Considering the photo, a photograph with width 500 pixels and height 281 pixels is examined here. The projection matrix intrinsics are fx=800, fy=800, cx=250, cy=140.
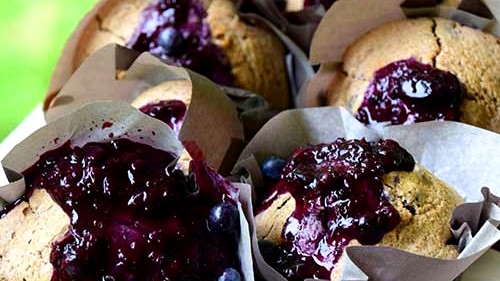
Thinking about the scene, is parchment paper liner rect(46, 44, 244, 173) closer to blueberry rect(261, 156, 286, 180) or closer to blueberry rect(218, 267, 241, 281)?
blueberry rect(261, 156, 286, 180)

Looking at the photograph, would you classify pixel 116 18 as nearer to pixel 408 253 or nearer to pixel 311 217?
pixel 311 217

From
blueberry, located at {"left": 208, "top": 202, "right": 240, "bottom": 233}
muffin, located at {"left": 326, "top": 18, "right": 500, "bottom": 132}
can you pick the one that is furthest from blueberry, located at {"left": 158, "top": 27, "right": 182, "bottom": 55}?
blueberry, located at {"left": 208, "top": 202, "right": 240, "bottom": 233}

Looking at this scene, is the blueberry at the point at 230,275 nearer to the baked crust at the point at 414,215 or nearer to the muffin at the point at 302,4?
the baked crust at the point at 414,215

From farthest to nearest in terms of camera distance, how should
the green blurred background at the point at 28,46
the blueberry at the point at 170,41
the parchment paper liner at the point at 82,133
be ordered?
the green blurred background at the point at 28,46 < the blueberry at the point at 170,41 < the parchment paper liner at the point at 82,133

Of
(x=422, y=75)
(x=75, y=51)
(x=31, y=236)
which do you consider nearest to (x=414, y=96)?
(x=422, y=75)

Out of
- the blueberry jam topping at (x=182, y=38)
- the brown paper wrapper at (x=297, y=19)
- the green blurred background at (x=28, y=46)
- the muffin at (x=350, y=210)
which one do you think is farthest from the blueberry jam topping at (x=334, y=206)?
the green blurred background at (x=28, y=46)

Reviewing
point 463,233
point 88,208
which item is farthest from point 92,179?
point 463,233
